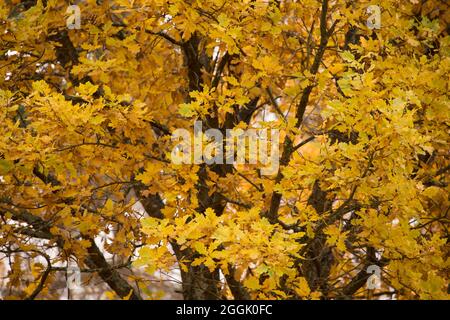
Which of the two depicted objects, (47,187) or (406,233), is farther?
(47,187)

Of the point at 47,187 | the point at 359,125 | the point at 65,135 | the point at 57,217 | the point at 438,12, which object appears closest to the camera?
the point at 359,125

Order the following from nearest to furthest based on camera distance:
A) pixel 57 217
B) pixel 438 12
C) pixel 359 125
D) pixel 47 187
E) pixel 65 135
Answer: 1. pixel 359 125
2. pixel 65 135
3. pixel 47 187
4. pixel 57 217
5. pixel 438 12

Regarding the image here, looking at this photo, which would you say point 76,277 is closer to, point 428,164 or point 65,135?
point 65,135

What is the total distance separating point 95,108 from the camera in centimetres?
447

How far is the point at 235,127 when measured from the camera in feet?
17.1

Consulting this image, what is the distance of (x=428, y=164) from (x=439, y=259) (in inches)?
81.6

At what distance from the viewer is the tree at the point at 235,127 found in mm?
4215

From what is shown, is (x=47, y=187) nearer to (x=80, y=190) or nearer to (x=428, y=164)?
(x=80, y=190)

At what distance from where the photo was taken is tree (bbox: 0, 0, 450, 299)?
4.21m

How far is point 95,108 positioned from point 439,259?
8.26 feet

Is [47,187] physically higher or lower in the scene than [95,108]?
lower

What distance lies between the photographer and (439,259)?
14.5 ft

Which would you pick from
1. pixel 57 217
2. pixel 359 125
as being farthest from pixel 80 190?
pixel 359 125
